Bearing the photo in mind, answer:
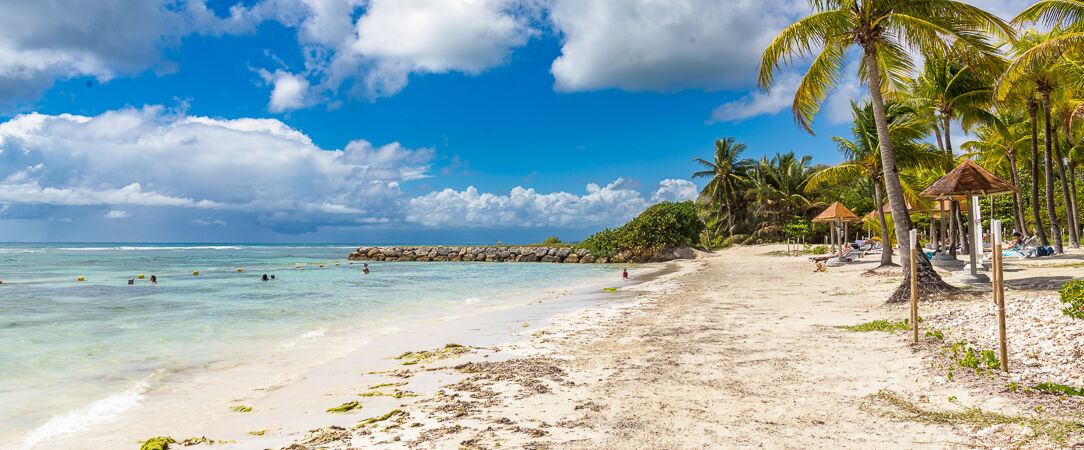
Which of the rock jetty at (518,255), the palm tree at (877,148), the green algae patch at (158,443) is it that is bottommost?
the green algae patch at (158,443)

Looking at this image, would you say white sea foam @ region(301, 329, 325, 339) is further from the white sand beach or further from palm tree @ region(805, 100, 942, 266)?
palm tree @ region(805, 100, 942, 266)

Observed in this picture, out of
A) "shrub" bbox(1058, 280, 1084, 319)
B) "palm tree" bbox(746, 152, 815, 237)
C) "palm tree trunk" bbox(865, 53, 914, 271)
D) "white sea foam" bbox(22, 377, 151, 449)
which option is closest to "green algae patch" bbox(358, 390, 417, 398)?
"white sea foam" bbox(22, 377, 151, 449)

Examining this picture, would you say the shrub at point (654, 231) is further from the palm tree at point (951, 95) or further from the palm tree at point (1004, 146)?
the palm tree at point (951, 95)

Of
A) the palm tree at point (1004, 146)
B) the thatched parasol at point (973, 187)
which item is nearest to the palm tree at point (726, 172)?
the palm tree at point (1004, 146)

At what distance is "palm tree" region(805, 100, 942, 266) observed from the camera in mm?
18266

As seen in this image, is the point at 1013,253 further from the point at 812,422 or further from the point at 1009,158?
the point at 812,422

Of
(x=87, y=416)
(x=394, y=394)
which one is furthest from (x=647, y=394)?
(x=87, y=416)

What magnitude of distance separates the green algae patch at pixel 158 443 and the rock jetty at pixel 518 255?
124ft

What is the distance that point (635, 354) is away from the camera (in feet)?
22.9

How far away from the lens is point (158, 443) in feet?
14.3

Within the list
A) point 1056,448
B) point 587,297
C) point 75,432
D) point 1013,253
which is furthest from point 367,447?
point 1013,253

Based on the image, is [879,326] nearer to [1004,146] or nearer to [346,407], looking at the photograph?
[346,407]

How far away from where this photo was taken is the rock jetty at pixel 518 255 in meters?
41.0

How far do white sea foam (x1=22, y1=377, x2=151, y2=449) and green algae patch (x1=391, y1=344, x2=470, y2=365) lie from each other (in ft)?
9.94
